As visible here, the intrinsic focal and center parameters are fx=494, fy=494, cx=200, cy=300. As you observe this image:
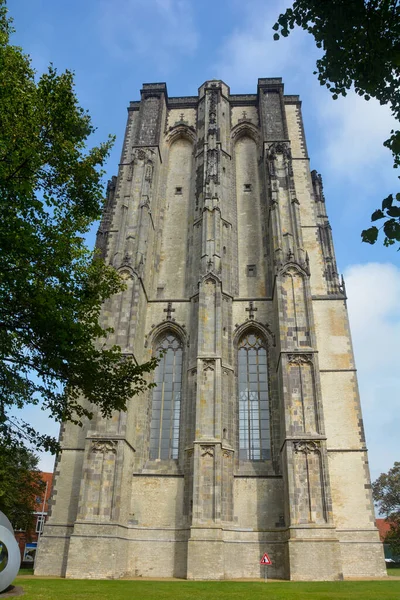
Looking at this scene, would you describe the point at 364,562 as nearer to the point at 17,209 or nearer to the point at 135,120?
the point at 17,209

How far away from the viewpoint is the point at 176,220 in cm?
2506

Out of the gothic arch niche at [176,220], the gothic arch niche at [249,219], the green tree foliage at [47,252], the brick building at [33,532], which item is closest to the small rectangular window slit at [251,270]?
the gothic arch niche at [249,219]

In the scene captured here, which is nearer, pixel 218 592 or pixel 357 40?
pixel 357 40

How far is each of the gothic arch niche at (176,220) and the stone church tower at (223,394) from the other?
0.08 metres

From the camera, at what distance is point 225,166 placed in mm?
25609

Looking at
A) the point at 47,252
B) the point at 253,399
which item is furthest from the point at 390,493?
the point at 47,252

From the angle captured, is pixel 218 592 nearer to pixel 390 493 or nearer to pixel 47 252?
pixel 47 252

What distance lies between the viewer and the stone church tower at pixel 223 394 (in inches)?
647

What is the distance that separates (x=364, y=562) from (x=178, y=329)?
432 inches

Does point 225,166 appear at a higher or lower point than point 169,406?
higher

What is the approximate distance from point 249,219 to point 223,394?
9.68 meters

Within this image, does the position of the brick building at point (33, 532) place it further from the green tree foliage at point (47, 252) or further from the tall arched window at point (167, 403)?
the green tree foliage at point (47, 252)

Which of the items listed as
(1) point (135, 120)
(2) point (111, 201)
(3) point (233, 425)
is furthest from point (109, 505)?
(1) point (135, 120)

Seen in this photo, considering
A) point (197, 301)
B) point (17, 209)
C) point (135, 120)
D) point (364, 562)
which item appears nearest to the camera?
point (17, 209)
